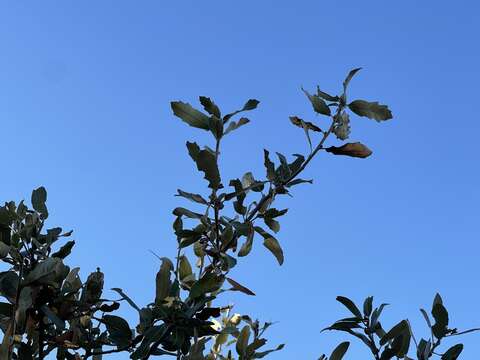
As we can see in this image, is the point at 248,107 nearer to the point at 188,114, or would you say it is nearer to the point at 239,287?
the point at 188,114

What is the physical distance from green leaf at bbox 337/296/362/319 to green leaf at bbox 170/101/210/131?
0.76m

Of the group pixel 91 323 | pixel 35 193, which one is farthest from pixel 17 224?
pixel 91 323

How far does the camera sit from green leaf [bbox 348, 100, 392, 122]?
2400mm

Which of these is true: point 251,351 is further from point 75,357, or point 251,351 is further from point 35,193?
point 35,193

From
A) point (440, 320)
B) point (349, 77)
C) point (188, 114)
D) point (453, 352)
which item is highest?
point (349, 77)

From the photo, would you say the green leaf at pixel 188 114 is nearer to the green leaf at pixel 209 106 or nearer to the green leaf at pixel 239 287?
the green leaf at pixel 209 106

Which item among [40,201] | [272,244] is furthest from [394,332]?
[40,201]

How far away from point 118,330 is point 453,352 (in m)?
1.14

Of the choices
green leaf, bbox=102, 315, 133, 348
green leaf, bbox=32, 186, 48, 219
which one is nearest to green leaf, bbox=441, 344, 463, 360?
green leaf, bbox=102, 315, 133, 348

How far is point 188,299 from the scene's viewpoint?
2.18 metres

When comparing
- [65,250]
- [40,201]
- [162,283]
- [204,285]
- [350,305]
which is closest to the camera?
[204,285]

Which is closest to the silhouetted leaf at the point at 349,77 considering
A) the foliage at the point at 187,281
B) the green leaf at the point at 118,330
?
the foliage at the point at 187,281

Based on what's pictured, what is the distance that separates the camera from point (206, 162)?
2.17 m

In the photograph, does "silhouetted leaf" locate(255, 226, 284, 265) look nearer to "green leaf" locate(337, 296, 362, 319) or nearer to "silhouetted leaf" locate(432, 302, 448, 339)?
"green leaf" locate(337, 296, 362, 319)
